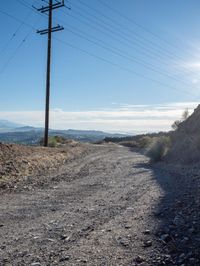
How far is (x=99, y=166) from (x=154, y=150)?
6.38 meters

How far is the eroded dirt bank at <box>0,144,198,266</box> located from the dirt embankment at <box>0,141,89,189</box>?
1.15 m

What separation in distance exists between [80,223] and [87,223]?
169 mm

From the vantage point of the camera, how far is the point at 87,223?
9.09 meters

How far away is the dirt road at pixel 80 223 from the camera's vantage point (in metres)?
6.86

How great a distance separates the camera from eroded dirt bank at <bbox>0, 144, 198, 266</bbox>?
6.82m

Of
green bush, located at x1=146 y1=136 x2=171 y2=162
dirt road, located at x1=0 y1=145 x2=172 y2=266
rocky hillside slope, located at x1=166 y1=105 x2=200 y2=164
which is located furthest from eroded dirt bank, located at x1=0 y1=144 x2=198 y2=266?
green bush, located at x1=146 y1=136 x2=171 y2=162

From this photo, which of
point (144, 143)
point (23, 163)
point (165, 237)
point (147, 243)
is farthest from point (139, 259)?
point (144, 143)

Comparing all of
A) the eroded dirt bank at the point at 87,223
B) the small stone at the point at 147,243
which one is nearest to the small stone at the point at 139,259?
the eroded dirt bank at the point at 87,223

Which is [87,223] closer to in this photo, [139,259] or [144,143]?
[139,259]

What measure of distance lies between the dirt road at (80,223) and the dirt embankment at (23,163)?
1747 millimetres

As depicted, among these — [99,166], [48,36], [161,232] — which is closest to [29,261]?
[161,232]

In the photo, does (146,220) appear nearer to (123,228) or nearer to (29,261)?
(123,228)

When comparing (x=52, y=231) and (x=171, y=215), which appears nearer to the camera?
(x=52, y=231)

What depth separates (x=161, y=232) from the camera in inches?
322
